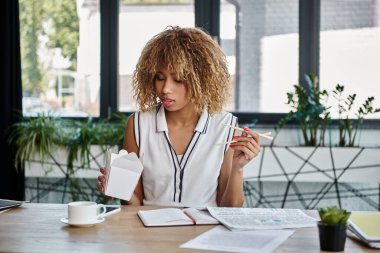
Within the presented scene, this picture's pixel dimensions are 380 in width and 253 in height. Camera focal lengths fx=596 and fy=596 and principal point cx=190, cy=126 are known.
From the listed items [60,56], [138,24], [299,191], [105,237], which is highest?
[138,24]

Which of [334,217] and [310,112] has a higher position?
[310,112]

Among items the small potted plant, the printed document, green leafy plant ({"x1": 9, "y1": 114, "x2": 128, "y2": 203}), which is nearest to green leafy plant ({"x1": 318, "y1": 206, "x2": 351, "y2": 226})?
the small potted plant

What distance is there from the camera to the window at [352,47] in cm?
416

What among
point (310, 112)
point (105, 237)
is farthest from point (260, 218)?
point (310, 112)

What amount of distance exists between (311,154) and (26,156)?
194 cm

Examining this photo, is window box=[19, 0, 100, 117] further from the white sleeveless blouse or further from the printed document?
the printed document

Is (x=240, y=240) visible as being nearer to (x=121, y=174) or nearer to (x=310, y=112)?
(x=121, y=174)

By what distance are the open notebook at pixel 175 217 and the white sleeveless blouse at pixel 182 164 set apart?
25 centimetres

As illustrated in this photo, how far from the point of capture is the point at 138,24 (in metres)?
4.48

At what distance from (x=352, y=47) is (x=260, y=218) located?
2637 mm

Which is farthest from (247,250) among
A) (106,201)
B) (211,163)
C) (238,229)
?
(106,201)

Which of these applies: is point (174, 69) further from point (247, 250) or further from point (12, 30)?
point (12, 30)

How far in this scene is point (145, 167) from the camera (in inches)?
91.0

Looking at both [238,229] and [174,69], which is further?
[174,69]
